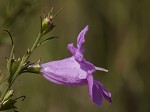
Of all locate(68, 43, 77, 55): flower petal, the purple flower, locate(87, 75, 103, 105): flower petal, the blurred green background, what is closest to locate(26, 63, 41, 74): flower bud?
the purple flower

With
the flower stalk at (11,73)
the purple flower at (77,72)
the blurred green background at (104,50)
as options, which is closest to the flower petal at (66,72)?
the purple flower at (77,72)

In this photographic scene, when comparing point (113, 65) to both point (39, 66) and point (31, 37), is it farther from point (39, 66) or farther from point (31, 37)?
point (39, 66)

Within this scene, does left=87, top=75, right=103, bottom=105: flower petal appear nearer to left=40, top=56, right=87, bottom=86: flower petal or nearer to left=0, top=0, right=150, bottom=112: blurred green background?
left=40, top=56, right=87, bottom=86: flower petal

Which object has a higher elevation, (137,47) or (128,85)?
(137,47)

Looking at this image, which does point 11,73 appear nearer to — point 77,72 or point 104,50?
point 77,72

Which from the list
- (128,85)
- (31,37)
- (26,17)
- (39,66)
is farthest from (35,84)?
(39,66)

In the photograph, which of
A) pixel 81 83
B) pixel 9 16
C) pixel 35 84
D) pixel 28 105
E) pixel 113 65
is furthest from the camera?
pixel 113 65

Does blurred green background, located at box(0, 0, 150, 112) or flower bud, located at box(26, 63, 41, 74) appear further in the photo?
blurred green background, located at box(0, 0, 150, 112)
